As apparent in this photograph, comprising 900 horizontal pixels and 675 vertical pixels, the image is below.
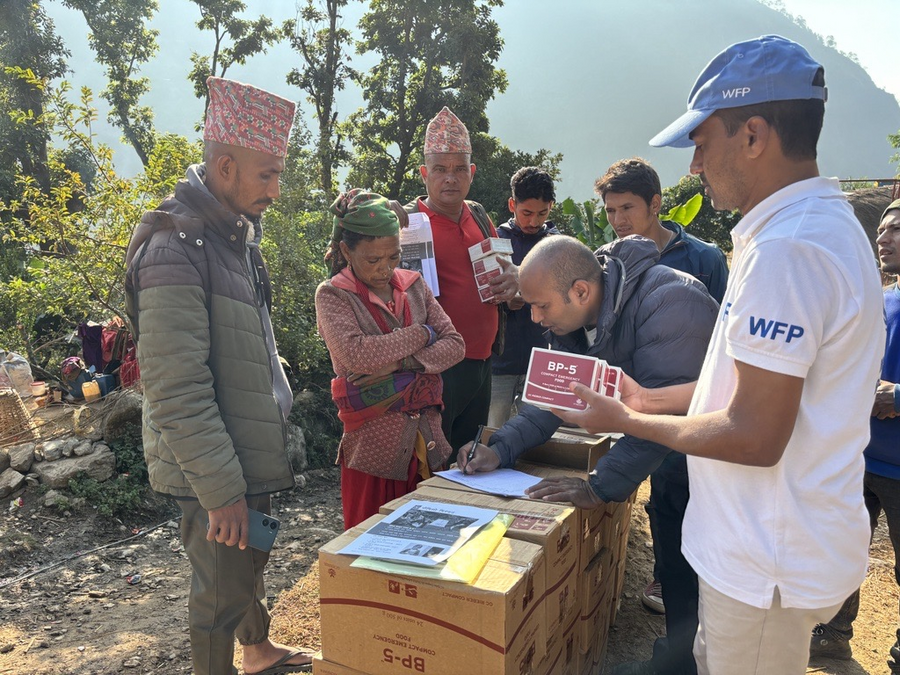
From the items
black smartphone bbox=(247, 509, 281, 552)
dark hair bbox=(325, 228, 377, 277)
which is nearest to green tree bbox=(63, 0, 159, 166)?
dark hair bbox=(325, 228, 377, 277)

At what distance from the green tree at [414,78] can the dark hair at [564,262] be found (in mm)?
14479

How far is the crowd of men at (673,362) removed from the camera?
130 centimetres

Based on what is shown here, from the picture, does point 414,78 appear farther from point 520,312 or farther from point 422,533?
point 422,533

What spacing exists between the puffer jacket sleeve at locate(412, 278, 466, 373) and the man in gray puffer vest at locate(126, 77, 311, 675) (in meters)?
0.68

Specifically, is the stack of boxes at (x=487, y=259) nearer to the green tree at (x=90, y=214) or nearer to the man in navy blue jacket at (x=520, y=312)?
the man in navy blue jacket at (x=520, y=312)

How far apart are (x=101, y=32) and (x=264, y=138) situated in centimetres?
2185

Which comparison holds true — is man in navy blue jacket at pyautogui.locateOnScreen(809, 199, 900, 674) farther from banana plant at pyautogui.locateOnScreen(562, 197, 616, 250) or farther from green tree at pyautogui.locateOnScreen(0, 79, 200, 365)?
banana plant at pyautogui.locateOnScreen(562, 197, 616, 250)

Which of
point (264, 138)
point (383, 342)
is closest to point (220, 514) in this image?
point (383, 342)

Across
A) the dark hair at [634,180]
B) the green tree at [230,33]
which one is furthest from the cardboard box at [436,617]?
the green tree at [230,33]

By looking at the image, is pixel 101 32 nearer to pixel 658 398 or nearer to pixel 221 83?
pixel 221 83

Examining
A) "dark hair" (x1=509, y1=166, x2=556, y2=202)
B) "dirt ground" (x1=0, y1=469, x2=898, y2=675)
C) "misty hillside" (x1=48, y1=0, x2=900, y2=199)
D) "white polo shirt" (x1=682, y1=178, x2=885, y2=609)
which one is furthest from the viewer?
"misty hillside" (x1=48, y1=0, x2=900, y2=199)

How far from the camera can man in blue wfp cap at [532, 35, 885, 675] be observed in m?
1.25

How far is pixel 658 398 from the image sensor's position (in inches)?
82.4

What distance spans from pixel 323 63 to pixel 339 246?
18543 millimetres
